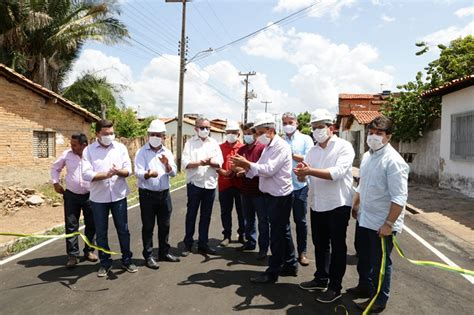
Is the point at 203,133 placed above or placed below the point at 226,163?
above

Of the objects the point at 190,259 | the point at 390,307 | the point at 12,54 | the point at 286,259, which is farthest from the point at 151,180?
the point at 12,54

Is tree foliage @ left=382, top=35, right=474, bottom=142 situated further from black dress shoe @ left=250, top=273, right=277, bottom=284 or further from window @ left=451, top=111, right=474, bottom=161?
black dress shoe @ left=250, top=273, right=277, bottom=284

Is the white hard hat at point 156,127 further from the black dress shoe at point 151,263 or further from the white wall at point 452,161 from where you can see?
the white wall at point 452,161

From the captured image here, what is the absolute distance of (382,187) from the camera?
12.1 feet

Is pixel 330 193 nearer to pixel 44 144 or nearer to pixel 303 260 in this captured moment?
pixel 303 260

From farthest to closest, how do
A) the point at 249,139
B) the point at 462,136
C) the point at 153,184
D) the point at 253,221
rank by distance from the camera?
the point at 462,136 → the point at 249,139 → the point at 253,221 → the point at 153,184

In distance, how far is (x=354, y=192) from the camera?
164 inches

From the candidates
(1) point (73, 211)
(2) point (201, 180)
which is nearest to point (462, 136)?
(2) point (201, 180)

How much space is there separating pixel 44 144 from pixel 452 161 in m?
13.3

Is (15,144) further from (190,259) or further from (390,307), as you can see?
(390,307)

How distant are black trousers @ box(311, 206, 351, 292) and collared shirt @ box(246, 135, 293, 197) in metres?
0.48

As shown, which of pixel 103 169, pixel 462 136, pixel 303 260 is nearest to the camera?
pixel 103 169

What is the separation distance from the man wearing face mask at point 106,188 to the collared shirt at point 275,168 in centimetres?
173

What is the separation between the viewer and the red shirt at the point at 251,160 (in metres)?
4.89
